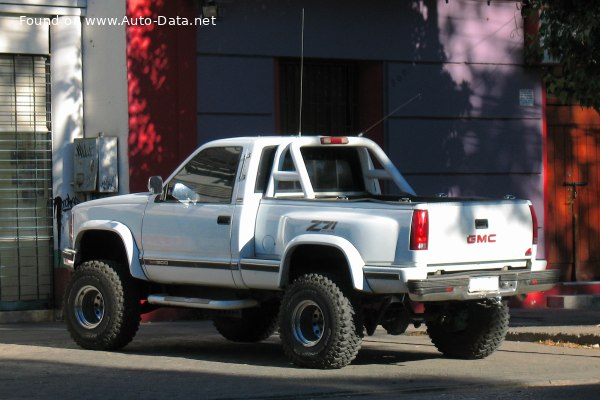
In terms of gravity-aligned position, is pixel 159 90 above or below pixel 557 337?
above

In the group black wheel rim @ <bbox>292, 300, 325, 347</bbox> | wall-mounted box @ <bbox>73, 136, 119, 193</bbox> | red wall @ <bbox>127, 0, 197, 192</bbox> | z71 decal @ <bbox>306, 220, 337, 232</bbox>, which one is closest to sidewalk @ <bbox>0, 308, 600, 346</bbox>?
wall-mounted box @ <bbox>73, 136, 119, 193</bbox>

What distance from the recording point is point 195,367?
10.6 metres

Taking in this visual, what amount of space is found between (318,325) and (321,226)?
0.85 meters

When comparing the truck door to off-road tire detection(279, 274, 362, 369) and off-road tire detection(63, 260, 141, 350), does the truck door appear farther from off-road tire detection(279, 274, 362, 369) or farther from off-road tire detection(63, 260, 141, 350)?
off-road tire detection(279, 274, 362, 369)

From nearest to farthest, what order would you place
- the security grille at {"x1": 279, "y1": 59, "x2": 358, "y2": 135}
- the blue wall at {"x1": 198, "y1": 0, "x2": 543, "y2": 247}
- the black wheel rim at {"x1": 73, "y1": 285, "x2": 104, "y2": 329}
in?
the black wheel rim at {"x1": 73, "y1": 285, "x2": 104, "y2": 329} → the blue wall at {"x1": 198, "y1": 0, "x2": 543, "y2": 247} → the security grille at {"x1": 279, "y1": 59, "x2": 358, "y2": 135}

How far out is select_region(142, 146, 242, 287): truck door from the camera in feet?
36.4

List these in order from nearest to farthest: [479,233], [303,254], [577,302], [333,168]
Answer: [479,233] < [303,254] < [333,168] < [577,302]

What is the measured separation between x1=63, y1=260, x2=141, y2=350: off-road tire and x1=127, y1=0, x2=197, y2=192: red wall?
322 centimetres

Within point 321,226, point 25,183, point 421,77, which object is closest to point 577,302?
point 421,77

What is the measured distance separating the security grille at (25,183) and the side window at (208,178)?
13.7 feet

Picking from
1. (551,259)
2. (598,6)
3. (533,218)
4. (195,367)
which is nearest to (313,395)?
(195,367)

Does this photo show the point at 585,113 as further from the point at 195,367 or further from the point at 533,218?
the point at 195,367

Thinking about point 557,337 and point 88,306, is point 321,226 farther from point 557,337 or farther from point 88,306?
point 557,337

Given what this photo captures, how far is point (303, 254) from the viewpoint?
1073 cm
